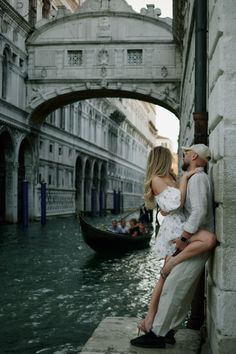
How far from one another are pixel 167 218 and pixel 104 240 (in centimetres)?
726

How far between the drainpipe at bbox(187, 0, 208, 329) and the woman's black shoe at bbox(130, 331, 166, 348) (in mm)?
579

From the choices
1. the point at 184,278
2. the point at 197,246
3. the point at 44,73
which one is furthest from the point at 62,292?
the point at 44,73

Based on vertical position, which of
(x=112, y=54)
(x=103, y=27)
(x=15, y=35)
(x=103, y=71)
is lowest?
(x=103, y=71)

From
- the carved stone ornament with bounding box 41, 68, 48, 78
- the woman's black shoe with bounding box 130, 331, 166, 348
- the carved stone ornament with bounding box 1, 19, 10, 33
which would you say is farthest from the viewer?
the carved stone ornament with bounding box 41, 68, 48, 78

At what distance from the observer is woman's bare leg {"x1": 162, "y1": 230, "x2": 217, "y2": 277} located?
2.67 metres

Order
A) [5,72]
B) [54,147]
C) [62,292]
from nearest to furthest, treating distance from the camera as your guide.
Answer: [62,292]
[5,72]
[54,147]

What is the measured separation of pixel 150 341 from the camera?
2797 mm

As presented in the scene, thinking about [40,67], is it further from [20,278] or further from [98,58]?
[20,278]

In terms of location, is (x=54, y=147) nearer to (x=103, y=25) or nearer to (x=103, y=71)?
(x=103, y=71)

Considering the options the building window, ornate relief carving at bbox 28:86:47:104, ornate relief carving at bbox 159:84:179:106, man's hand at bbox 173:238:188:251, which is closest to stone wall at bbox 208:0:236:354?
man's hand at bbox 173:238:188:251

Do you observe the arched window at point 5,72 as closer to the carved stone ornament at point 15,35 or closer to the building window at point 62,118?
the carved stone ornament at point 15,35

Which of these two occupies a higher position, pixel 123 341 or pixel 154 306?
pixel 154 306

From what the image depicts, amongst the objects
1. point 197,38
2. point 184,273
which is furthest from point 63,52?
point 184,273

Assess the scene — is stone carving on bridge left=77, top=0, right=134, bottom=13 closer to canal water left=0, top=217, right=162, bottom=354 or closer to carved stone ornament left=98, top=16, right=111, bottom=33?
carved stone ornament left=98, top=16, right=111, bottom=33
